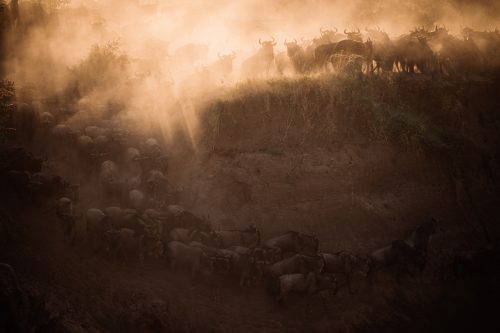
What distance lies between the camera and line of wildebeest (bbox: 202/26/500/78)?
1933cm

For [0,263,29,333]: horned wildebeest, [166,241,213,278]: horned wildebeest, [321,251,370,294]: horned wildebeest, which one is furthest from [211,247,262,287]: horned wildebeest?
[0,263,29,333]: horned wildebeest

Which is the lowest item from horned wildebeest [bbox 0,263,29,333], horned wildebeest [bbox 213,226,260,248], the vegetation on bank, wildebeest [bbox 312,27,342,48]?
horned wildebeest [bbox 213,226,260,248]

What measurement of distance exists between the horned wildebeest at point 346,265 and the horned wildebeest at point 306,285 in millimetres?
583

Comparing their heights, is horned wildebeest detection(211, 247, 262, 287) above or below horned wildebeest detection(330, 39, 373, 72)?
below

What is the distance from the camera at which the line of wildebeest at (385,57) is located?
1933 cm

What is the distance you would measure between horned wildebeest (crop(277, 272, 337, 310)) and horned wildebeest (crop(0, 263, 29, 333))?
19.5 ft

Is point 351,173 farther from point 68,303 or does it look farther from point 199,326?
point 68,303

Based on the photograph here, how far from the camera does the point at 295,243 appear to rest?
39.7 feet

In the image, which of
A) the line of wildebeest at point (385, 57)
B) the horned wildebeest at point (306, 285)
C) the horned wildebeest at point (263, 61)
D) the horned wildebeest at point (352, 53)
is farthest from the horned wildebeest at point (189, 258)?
the horned wildebeest at point (352, 53)

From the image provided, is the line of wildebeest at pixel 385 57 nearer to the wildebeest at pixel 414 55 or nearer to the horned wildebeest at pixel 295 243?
the wildebeest at pixel 414 55

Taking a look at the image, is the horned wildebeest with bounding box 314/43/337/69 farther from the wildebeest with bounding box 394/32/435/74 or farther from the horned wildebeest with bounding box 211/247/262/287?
the horned wildebeest with bounding box 211/247/262/287

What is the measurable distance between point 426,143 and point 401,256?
227 inches

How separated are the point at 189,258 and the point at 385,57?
14.7 meters

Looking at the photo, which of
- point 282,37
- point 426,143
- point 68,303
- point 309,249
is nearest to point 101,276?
point 68,303
